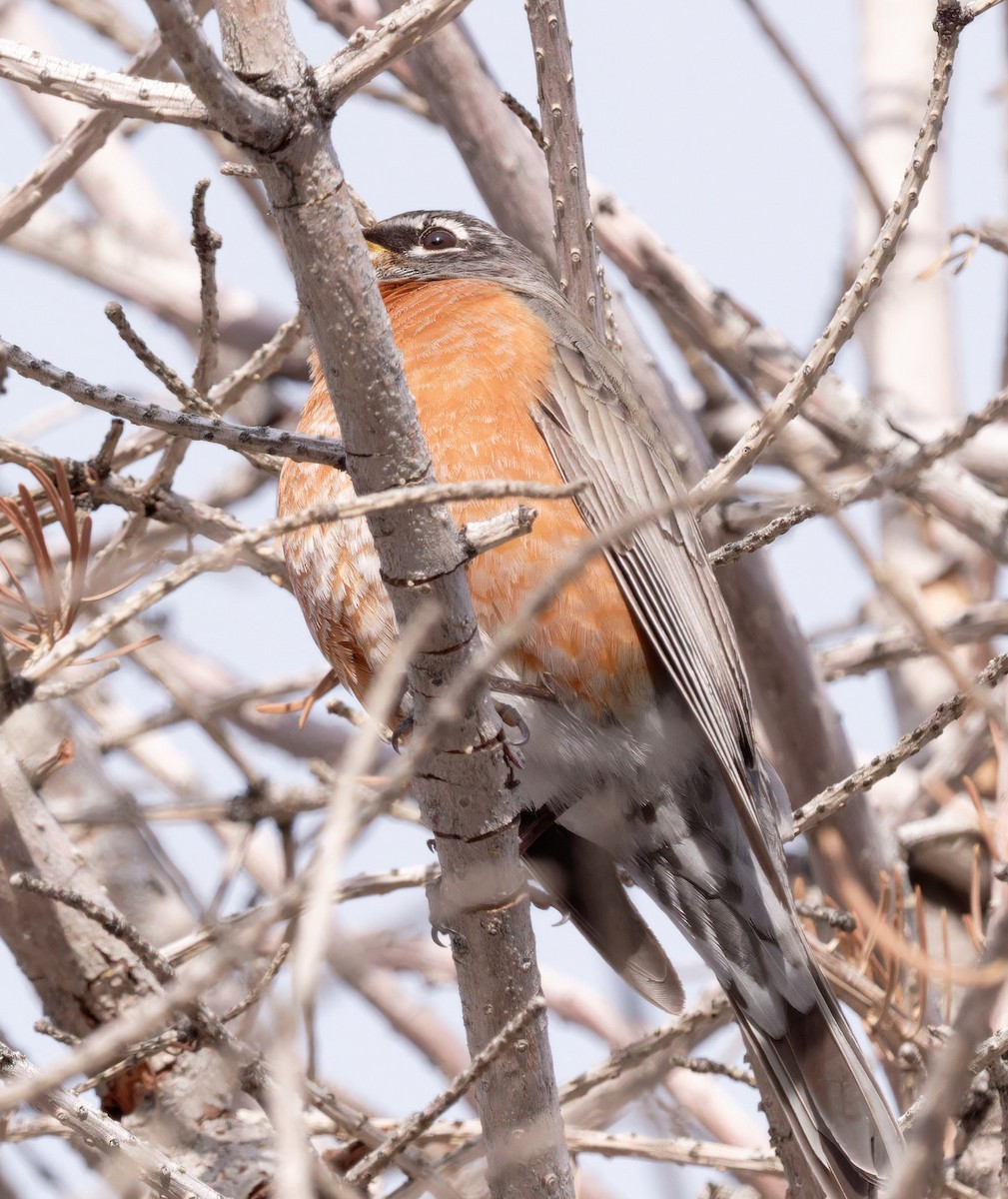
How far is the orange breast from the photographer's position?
288 cm

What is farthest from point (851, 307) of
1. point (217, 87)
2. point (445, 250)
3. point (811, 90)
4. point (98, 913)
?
point (445, 250)

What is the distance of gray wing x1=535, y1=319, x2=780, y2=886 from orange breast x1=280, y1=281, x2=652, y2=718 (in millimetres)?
59

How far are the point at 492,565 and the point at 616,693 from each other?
0.43 metres

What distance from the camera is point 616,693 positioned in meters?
3.04

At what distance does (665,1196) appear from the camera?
1.44 m

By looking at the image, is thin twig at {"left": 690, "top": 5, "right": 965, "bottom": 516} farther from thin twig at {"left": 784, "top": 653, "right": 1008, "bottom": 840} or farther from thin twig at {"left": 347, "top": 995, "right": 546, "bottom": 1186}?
thin twig at {"left": 347, "top": 995, "right": 546, "bottom": 1186}

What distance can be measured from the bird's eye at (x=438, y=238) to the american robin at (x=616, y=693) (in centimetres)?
103

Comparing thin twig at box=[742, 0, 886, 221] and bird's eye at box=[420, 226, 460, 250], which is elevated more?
bird's eye at box=[420, 226, 460, 250]

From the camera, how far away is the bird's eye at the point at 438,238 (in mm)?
4367

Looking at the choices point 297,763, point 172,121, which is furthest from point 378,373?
point 297,763

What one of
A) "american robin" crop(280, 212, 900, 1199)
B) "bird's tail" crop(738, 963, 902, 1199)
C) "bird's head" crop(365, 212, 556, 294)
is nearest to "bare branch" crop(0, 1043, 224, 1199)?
"american robin" crop(280, 212, 900, 1199)

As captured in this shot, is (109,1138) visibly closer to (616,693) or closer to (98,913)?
(98,913)

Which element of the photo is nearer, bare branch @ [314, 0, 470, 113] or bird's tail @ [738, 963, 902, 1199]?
bare branch @ [314, 0, 470, 113]

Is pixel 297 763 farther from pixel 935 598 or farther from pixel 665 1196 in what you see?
pixel 665 1196
